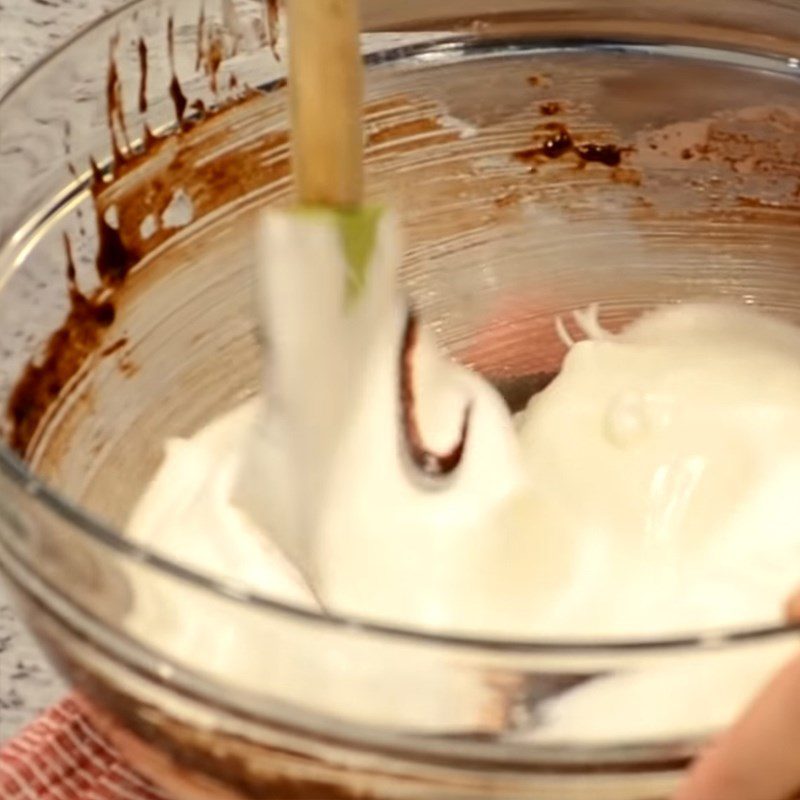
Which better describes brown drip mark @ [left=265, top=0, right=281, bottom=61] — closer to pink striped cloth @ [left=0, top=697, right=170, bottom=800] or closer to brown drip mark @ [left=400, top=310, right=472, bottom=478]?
brown drip mark @ [left=400, top=310, right=472, bottom=478]

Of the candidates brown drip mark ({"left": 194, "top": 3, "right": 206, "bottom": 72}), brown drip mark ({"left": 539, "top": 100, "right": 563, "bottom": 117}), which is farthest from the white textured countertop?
brown drip mark ({"left": 539, "top": 100, "right": 563, "bottom": 117})

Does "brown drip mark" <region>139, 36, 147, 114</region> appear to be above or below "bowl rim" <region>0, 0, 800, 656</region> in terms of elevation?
above

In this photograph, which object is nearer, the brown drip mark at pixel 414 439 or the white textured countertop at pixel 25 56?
the brown drip mark at pixel 414 439

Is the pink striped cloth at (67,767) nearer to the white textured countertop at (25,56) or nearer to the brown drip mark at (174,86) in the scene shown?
the white textured countertop at (25,56)

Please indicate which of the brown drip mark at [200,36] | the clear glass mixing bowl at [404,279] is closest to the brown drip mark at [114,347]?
the clear glass mixing bowl at [404,279]

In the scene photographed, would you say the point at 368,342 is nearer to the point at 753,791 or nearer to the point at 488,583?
the point at 488,583

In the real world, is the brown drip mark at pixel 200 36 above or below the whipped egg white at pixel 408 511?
above

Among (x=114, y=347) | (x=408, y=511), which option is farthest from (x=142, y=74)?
(x=408, y=511)
